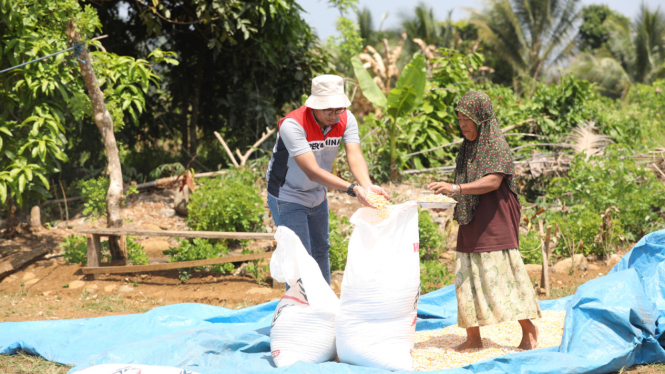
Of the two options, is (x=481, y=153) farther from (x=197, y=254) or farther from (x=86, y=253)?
(x=86, y=253)

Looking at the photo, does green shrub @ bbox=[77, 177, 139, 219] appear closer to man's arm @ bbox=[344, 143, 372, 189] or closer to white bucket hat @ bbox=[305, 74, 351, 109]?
man's arm @ bbox=[344, 143, 372, 189]

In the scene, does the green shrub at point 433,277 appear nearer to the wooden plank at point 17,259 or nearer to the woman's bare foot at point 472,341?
the woman's bare foot at point 472,341

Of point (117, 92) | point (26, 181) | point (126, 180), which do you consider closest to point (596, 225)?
point (117, 92)

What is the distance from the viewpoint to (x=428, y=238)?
5789 millimetres

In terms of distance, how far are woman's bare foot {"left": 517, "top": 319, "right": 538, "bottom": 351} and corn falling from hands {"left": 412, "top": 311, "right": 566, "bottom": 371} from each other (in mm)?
48

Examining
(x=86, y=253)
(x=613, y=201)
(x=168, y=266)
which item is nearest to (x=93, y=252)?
(x=86, y=253)

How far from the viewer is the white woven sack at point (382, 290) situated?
278 centimetres

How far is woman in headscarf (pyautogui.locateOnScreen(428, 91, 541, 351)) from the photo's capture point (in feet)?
9.74

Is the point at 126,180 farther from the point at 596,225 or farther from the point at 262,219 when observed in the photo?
the point at 596,225

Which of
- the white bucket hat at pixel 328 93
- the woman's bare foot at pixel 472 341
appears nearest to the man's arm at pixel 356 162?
the white bucket hat at pixel 328 93

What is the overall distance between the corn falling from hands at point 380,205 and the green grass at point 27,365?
6.21 feet

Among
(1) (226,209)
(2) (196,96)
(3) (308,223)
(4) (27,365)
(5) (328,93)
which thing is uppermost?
(2) (196,96)

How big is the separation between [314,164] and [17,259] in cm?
417

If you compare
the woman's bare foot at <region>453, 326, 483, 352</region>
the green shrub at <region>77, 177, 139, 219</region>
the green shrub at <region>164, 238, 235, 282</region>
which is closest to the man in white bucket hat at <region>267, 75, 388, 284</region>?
the woman's bare foot at <region>453, 326, 483, 352</region>
